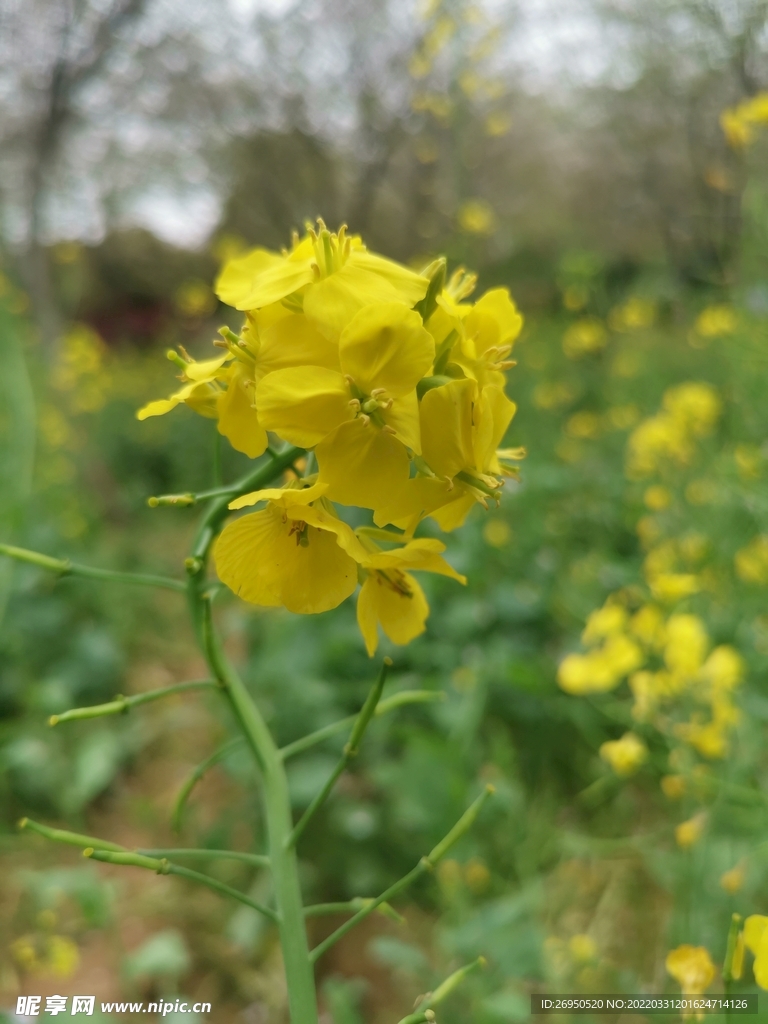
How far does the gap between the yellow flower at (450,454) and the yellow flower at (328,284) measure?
0.27 ft

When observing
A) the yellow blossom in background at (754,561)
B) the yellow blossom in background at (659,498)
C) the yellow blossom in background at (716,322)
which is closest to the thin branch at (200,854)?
the yellow blossom in background at (754,561)

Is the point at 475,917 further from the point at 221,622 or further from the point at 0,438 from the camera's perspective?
the point at 0,438

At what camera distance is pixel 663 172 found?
6926mm

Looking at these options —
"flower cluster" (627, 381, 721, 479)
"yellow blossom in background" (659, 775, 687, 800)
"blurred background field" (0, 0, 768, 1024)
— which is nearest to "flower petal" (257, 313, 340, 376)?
"blurred background field" (0, 0, 768, 1024)

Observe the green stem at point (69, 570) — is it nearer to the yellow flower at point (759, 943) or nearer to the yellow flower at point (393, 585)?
the yellow flower at point (393, 585)

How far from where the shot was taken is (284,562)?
51 cm

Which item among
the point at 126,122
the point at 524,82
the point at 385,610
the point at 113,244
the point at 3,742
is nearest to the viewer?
the point at 385,610

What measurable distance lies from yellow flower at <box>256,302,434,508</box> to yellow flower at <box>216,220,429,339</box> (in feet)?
0.08

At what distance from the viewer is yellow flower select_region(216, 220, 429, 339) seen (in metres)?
0.48

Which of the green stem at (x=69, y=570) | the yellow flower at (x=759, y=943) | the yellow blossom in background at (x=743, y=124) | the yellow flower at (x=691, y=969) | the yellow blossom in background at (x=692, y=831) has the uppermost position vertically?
the yellow blossom in background at (x=743, y=124)

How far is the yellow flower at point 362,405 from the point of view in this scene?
47cm

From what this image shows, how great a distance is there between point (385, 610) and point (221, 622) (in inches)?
62.3

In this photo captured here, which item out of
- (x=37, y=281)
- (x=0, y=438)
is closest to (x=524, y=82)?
(x=37, y=281)

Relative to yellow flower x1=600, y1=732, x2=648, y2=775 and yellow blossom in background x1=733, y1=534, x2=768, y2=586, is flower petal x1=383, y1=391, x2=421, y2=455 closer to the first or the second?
yellow flower x1=600, y1=732, x2=648, y2=775
